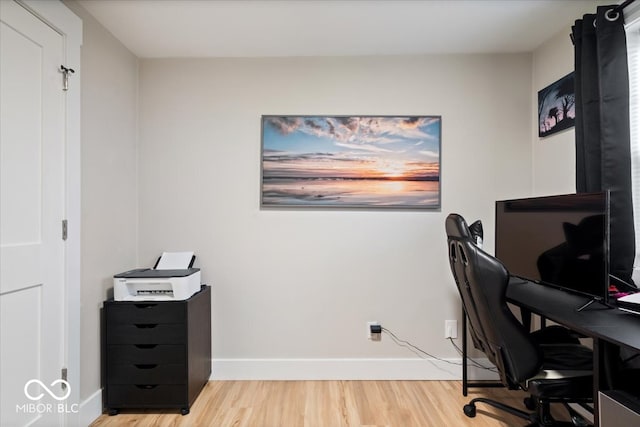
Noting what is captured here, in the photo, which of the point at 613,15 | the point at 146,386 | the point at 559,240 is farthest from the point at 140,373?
the point at 613,15

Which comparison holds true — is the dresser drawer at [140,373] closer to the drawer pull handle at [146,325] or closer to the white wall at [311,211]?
the drawer pull handle at [146,325]

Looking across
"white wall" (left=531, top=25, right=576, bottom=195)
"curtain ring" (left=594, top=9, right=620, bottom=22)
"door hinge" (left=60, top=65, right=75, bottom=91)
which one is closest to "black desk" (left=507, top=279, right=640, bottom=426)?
"white wall" (left=531, top=25, right=576, bottom=195)

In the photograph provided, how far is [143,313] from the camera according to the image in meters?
2.08

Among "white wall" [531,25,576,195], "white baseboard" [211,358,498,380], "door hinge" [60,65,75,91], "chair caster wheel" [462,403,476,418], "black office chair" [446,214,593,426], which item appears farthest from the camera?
"white baseboard" [211,358,498,380]

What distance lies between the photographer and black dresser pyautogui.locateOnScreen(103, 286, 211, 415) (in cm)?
207

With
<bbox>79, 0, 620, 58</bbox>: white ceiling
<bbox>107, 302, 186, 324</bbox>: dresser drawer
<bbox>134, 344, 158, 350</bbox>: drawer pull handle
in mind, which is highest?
<bbox>79, 0, 620, 58</bbox>: white ceiling

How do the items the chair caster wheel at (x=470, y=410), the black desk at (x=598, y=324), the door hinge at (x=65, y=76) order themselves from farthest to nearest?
the chair caster wheel at (x=470, y=410)
the door hinge at (x=65, y=76)
the black desk at (x=598, y=324)

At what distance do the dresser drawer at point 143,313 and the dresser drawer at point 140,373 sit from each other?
0.88 ft

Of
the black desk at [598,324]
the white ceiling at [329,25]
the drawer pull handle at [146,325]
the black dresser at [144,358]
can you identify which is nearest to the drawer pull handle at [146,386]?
the black dresser at [144,358]

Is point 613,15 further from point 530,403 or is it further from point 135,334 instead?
point 135,334

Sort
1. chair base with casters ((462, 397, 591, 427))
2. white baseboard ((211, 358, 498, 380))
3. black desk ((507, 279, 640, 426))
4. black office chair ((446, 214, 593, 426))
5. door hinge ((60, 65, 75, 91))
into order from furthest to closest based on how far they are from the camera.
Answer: white baseboard ((211, 358, 498, 380)) → door hinge ((60, 65, 75, 91)) → chair base with casters ((462, 397, 591, 427)) → black office chair ((446, 214, 593, 426)) → black desk ((507, 279, 640, 426))

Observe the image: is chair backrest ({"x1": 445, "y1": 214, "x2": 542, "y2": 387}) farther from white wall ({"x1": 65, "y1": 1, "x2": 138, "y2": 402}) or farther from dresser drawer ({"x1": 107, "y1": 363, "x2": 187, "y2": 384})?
white wall ({"x1": 65, "y1": 1, "x2": 138, "y2": 402})

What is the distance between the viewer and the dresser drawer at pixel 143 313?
2.08 m

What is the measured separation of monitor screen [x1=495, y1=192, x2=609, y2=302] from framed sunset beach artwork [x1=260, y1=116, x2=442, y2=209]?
58 centimetres
